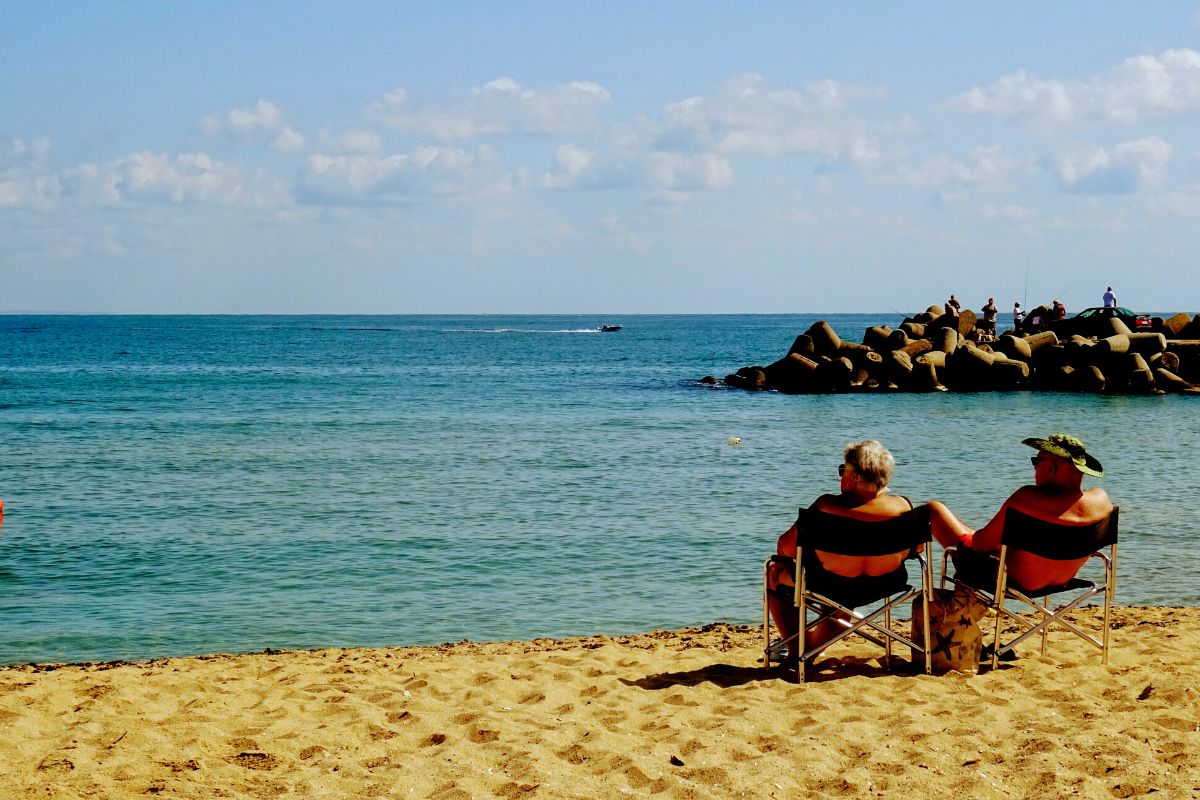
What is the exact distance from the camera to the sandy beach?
482 centimetres

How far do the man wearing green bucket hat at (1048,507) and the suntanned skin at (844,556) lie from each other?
12.2 inches

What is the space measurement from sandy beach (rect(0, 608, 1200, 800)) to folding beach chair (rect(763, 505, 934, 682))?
0.86ft

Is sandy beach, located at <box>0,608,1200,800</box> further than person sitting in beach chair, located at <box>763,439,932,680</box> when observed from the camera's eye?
No

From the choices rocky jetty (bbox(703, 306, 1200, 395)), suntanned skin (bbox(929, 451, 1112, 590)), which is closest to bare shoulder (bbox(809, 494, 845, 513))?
suntanned skin (bbox(929, 451, 1112, 590))

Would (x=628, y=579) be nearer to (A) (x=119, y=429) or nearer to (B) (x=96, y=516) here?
(B) (x=96, y=516)

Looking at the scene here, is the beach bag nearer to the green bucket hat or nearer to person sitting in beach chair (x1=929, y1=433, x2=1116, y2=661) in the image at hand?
person sitting in beach chair (x1=929, y1=433, x2=1116, y2=661)

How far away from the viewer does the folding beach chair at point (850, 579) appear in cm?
611

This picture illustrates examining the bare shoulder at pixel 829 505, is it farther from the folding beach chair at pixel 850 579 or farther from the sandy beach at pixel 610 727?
the sandy beach at pixel 610 727

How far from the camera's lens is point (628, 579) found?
1038 cm

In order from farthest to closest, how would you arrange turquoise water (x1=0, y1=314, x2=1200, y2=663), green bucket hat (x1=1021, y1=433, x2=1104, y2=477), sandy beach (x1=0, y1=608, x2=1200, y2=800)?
turquoise water (x1=0, y1=314, x2=1200, y2=663), green bucket hat (x1=1021, y1=433, x2=1104, y2=477), sandy beach (x1=0, y1=608, x2=1200, y2=800)

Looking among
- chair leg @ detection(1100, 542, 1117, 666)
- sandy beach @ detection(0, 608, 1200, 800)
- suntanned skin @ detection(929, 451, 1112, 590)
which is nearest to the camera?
sandy beach @ detection(0, 608, 1200, 800)

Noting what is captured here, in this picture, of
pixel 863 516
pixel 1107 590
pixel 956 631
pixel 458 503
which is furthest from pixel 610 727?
pixel 458 503

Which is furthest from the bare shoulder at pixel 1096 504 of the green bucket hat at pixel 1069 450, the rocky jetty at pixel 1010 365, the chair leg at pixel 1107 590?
the rocky jetty at pixel 1010 365

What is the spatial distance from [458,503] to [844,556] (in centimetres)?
895
